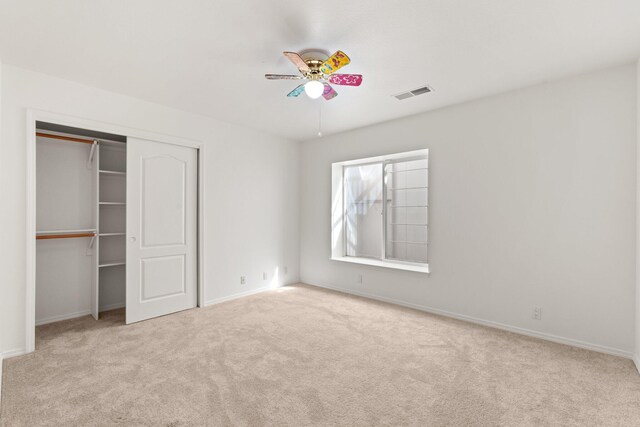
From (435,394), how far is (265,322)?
79.7 inches

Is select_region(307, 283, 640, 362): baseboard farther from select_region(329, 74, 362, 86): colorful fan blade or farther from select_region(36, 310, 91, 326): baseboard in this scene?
select_region(36, 310, 91, 326): baseboard

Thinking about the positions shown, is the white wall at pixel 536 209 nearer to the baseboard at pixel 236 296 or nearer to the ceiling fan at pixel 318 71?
the ceiling fan at pixel 318 71

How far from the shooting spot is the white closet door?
3.62 meters

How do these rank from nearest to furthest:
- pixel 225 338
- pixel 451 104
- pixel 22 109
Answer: pixel 22 109
pixel 225 338
pixel 451 104

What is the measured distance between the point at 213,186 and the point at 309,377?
2890mm

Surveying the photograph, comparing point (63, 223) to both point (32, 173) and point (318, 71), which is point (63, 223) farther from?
point (318, 71)

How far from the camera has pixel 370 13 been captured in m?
2.07

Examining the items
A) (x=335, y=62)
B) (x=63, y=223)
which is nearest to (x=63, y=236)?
(x=63, y=223)

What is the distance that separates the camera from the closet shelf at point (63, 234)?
11.2 feet

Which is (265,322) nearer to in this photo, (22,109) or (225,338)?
(225,338)

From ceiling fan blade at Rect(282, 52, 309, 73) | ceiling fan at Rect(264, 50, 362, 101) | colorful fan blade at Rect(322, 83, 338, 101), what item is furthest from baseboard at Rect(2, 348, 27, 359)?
colorful fan blade at Rect(322, 83, 338, 101)

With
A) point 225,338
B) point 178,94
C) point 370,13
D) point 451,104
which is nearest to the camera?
point 370,13


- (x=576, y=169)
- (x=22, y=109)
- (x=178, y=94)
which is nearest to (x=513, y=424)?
(x=576, y=169)

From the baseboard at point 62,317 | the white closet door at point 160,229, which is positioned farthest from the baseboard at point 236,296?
the baseboard at point 62,317
